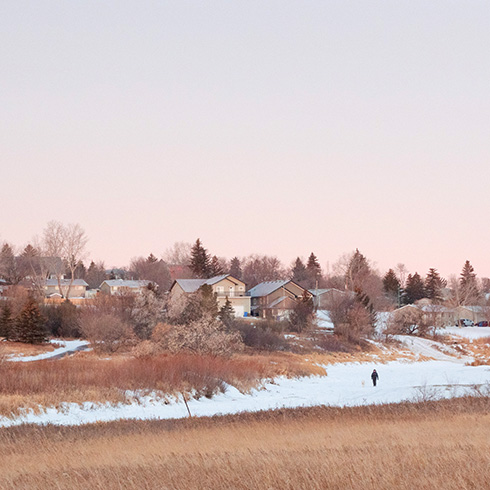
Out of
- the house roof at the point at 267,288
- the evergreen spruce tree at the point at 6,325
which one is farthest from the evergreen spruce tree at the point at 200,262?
the evergreen spruce tree at the point at 6,325

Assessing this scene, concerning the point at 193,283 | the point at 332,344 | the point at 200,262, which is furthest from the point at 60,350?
the point at 200,262

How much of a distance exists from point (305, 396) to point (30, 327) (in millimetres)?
27549

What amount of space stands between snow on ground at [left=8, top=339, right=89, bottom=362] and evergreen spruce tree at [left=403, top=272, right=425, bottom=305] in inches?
3212

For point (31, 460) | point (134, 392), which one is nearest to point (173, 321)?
point (134, 392)

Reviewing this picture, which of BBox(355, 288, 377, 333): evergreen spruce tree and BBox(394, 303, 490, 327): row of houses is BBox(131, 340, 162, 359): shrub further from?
BBox(394, 303, 490, 327): row of houses

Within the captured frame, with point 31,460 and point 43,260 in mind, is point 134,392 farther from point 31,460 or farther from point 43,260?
point 43,260

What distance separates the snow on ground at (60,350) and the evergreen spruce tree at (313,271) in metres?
90.6

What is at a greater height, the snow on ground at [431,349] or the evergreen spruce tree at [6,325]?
the evergreen spruce tree at [6,325]

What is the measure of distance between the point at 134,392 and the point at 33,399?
16.8ft

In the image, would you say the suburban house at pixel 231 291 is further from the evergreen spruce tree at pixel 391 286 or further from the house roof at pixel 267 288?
the evergreen spruce tree at pixel 391 286

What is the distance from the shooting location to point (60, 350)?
48719mm

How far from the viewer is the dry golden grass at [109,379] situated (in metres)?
25.7

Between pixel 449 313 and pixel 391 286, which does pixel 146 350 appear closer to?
pixel 449 313

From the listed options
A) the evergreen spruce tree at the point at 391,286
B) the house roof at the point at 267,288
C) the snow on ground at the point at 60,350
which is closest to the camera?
the snow on ground at the point at 60,350
